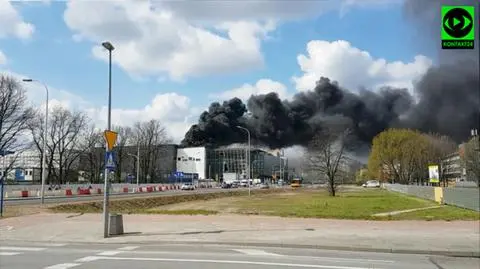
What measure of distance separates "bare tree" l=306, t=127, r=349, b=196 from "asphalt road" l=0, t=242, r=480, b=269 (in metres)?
52.0

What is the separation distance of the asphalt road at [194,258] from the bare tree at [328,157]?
52.0 m

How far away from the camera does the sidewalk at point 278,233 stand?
16016 mm

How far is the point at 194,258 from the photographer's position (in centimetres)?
1304

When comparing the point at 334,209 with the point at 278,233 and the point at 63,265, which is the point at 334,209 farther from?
the point at 63,265

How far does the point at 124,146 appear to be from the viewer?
119m

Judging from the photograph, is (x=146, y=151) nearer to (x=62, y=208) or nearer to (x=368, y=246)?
(x=62, y=208)

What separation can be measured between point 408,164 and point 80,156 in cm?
6603

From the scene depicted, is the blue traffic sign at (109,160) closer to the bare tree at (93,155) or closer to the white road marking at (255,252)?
the white road marking at (255,252)

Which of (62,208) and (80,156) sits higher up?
(80,156)

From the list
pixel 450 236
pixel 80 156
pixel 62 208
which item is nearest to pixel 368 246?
pixel 450 236

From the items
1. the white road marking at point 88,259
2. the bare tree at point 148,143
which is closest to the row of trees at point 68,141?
the bare tree at point 148,143

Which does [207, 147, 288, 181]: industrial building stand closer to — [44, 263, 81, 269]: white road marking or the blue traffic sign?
the blue traffic sign

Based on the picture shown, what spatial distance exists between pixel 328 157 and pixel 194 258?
56.8 m

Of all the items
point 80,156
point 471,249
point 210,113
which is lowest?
point 471,249
